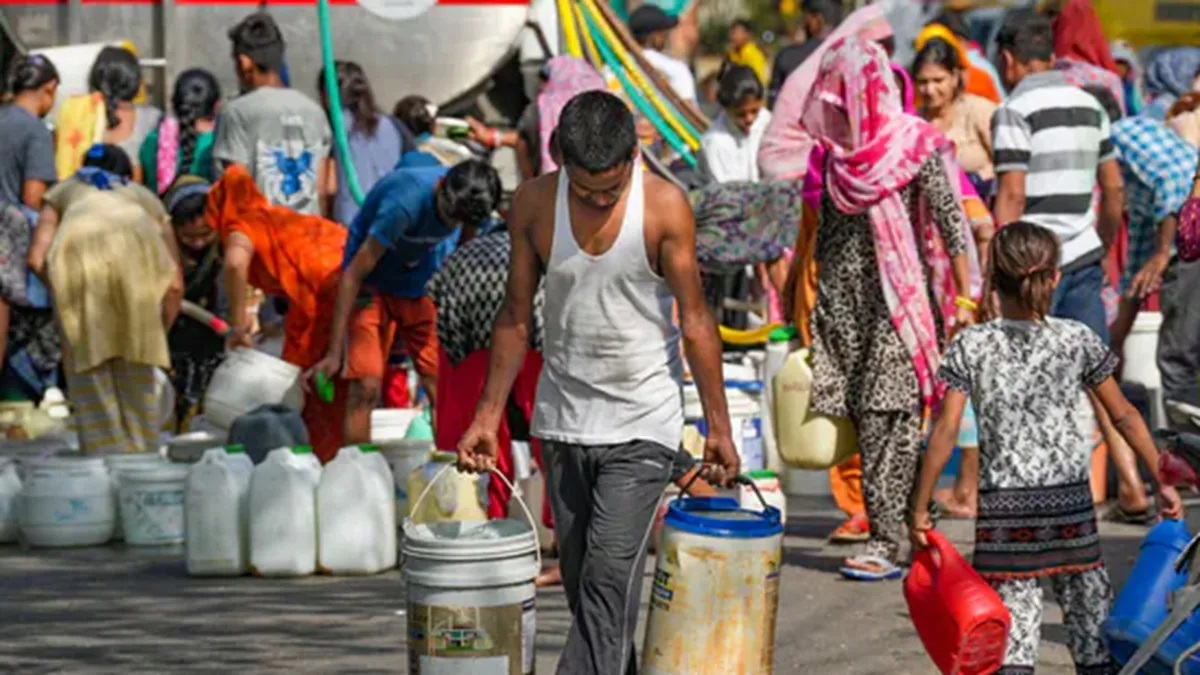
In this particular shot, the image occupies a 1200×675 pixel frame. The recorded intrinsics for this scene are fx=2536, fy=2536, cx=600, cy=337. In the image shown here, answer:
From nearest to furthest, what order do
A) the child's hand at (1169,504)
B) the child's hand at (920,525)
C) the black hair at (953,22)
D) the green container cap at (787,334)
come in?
the child's hand at (1169,504) < the child's hand at (920,525) < the green container cap at (787,334) < the black hair at (953,22)

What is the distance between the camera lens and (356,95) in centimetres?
1413

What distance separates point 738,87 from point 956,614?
26.0 feet

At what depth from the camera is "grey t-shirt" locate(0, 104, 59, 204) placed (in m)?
12.8

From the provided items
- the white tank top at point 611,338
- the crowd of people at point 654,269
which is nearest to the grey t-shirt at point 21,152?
the crowd of people at point 654,269

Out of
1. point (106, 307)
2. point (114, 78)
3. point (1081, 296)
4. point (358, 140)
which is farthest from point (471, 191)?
point (114, 78)

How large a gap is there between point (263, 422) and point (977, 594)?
4835 millimetres

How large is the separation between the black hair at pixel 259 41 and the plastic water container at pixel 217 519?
4131 mm

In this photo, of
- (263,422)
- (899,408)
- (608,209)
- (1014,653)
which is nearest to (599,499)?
(608,209)

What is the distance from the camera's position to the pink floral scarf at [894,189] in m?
9.25

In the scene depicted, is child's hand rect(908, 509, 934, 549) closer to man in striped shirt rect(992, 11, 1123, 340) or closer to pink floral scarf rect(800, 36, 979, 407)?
pink floral scarf rect(800, 36, 979, 407)

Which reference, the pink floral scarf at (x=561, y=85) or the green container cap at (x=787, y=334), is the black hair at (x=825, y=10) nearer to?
the pink floral scarf at (x=561, y=85)

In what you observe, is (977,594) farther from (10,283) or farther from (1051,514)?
(10,283)

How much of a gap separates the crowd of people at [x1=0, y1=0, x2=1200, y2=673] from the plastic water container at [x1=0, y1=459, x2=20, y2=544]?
68 cm

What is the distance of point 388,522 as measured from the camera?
9.80 meters
